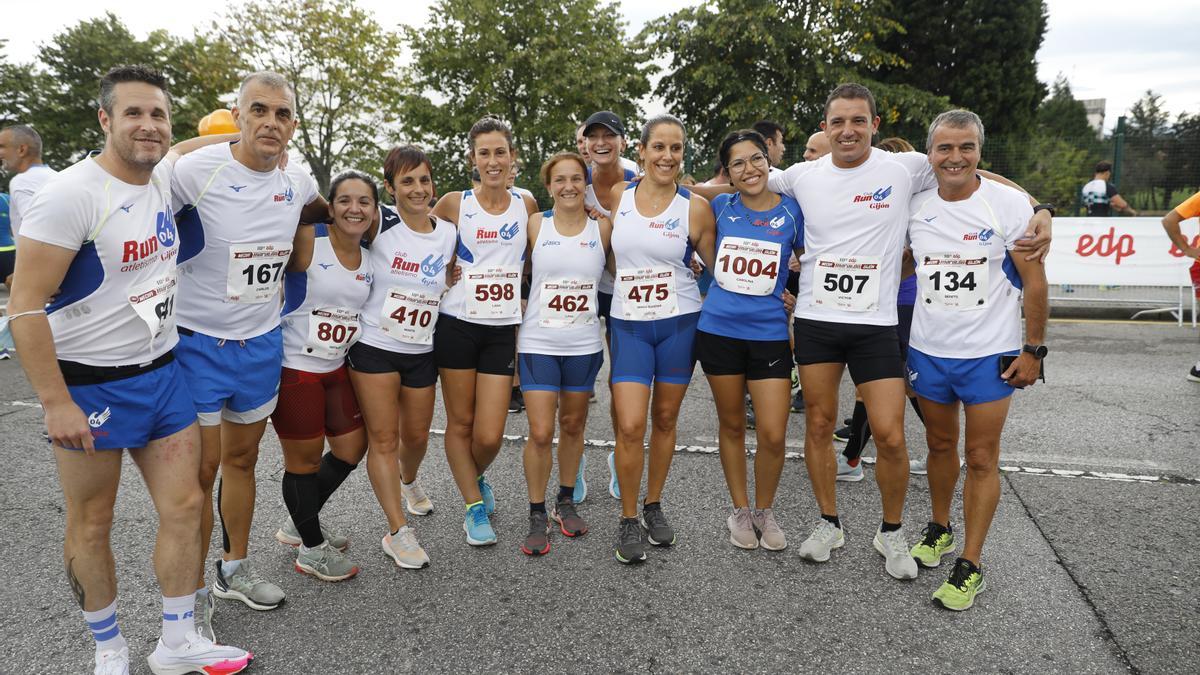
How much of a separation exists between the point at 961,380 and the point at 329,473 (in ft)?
9.40

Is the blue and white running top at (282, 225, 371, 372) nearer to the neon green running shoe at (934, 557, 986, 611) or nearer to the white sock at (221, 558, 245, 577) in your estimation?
the white sock at (221, 558, 245, 577)

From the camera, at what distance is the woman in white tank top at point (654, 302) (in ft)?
11.1

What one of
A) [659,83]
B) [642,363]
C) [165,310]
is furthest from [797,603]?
[659,83]

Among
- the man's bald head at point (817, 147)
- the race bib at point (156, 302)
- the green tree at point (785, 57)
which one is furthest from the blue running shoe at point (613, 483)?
the green tree at point (785, 57)

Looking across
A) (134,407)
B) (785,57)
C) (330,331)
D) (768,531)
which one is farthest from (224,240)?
(785,57)

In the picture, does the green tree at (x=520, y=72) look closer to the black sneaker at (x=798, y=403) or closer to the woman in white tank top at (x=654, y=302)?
the black sneaker at (x=798, y=403)

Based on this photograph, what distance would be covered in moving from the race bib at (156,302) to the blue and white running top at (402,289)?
951 millimetres

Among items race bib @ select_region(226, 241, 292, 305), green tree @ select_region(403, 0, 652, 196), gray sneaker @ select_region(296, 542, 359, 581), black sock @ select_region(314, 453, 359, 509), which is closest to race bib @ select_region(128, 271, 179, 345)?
race bib @ select_region(226, 241, 292, 305)

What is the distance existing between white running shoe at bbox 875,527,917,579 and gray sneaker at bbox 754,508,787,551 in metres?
0.44

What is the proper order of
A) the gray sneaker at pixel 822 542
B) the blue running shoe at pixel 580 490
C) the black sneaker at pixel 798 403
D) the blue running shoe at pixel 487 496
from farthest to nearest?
the black sneaker at pixel 798 403 → the blue running shoe at pixel 580 490 → the blue running shoe at pixel 487 496 → the gray sneaker at pixel 822 542

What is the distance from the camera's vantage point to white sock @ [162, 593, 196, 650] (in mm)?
2510

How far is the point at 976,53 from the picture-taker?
67.1 ft

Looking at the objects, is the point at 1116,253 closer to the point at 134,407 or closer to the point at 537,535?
the point at 537,535

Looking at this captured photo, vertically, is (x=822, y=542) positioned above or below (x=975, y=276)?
below
